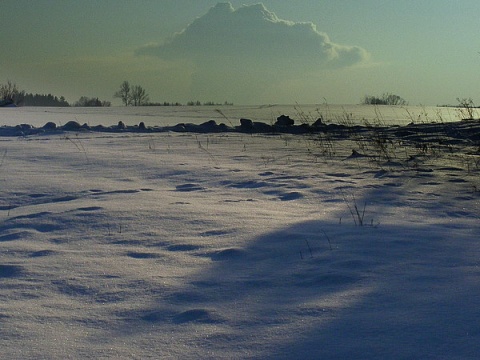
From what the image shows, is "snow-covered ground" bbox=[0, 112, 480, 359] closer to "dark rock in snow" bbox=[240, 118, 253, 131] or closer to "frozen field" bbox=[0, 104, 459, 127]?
"frozen field" bbox=[0, 104, 459, 127]

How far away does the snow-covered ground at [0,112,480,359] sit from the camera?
148cm

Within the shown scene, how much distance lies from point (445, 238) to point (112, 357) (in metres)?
1.76

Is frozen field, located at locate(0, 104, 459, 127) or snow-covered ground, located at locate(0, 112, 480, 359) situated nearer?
snow-covered ground, located at locate(0, 112, 480, 359)

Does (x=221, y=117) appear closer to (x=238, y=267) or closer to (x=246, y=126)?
(x=246, y=126)

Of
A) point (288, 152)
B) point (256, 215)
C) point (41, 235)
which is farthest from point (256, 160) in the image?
point (41, 235)

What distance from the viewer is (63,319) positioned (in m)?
1.66

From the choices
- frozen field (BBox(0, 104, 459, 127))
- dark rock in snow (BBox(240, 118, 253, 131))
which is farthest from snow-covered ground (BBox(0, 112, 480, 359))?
dark rock in snow (BBox(240, 118, 253, 131))

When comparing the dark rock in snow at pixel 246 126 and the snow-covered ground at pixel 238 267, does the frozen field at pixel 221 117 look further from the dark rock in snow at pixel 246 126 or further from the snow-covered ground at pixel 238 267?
the snow-covered ground at pixel 238 267

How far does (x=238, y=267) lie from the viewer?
2.14 metres

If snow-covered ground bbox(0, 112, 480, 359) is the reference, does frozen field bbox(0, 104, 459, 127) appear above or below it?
above

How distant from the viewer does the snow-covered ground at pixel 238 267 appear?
1.48 m

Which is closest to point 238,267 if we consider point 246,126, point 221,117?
point 246,126

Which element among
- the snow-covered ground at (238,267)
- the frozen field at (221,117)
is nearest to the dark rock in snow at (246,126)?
the frozen field at (221,117)

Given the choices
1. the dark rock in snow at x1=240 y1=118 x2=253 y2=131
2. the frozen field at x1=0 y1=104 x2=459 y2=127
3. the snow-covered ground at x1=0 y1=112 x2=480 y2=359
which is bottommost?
the snow-covered ground at x1=0 y1=112 x2=480 y2=359
